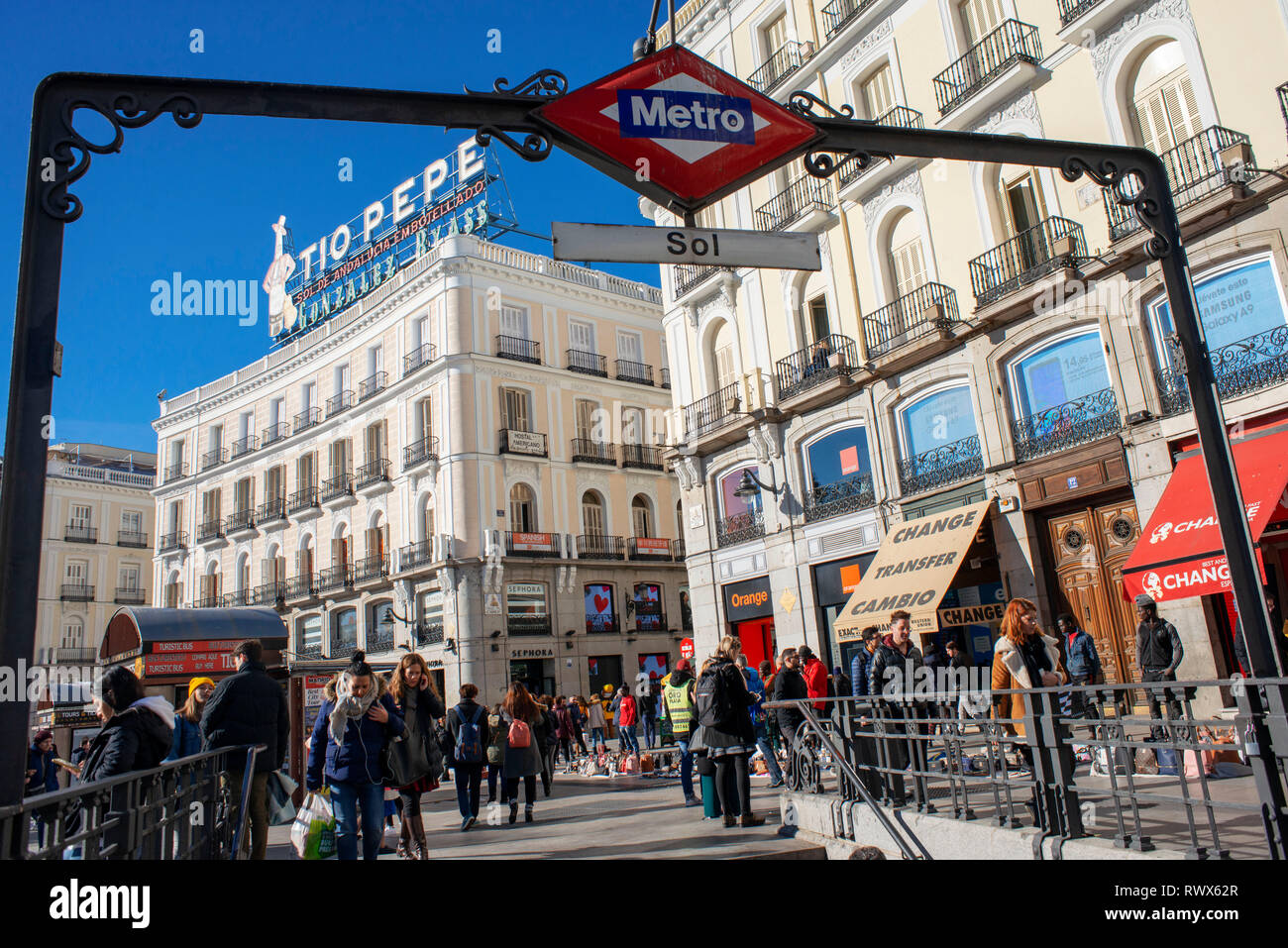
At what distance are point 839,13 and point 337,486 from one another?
2789cm

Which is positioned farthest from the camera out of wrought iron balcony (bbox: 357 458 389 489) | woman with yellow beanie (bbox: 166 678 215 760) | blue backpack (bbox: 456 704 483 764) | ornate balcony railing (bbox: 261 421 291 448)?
ornate balcony railing (bbox: 261 421 291 448)

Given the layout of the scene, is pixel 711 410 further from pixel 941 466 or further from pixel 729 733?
pixel 729 733

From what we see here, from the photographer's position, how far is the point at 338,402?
39906 millimetres

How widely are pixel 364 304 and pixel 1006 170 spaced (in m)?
29.0

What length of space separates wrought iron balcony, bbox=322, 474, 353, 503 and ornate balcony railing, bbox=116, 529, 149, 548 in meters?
21.3

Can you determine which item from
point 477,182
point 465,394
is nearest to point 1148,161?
point 465,394

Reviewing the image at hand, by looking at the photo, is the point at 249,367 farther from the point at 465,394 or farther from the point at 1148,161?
the point at 1148,161

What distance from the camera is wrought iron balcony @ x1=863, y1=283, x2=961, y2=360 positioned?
707 inches

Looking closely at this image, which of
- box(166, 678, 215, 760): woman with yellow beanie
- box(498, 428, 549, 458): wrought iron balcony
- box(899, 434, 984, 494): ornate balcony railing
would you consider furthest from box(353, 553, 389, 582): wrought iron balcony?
box(166, 678, 215, 760): woman with yellow beanie

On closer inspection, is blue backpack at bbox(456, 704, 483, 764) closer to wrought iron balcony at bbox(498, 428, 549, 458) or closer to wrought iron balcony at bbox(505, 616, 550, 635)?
wrought iron balcony at bbox(505, 616, 550, 635)

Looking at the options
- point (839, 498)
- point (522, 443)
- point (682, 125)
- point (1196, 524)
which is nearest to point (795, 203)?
point (839, 498)

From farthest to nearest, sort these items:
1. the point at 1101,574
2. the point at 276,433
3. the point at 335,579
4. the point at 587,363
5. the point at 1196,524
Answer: the point at 276,433 < the point at 587,363 < the point at 335,579 < the point at 1101,574 < the point at 1196,524

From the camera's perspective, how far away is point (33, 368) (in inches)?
151
